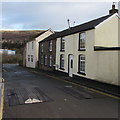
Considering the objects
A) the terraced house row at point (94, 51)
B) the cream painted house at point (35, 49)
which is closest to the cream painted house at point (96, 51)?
the terraced house row at point (94, 51)

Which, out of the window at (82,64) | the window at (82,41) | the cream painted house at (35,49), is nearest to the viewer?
the window at (82,64)

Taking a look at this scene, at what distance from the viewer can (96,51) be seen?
46.5 ft

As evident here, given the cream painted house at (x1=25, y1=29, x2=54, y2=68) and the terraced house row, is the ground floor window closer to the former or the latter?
the terraced house row

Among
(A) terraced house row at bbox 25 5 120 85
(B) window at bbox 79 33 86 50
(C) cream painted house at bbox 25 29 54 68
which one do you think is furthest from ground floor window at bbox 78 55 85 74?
(C) cream painted house at bbox 25 29 54 68

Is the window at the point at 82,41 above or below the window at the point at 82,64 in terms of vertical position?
above

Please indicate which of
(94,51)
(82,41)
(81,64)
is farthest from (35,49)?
(94,51)

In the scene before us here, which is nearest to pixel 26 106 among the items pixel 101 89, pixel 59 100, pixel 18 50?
pixel 59 100

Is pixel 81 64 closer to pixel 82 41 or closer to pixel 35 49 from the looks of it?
pixel 82 41

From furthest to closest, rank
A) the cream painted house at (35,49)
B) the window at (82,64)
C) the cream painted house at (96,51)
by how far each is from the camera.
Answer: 1. the cream painted house at (35,49)
2. the window at (82,64)
3. the cream painted house at (96,51)

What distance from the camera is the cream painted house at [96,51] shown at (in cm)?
1260

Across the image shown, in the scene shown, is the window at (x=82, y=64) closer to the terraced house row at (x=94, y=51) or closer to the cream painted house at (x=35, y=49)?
the terraced house row at (x=94, y=51)

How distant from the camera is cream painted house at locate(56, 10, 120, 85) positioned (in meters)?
12.6

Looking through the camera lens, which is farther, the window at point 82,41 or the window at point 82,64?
the window at point 82,41

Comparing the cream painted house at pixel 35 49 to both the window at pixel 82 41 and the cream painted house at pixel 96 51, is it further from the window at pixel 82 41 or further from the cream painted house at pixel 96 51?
the window at pixel 82 41
